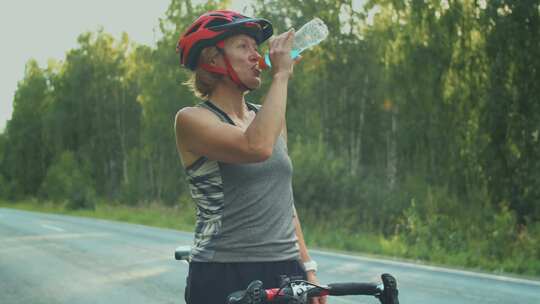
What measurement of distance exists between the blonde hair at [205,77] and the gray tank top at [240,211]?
10.6 inches

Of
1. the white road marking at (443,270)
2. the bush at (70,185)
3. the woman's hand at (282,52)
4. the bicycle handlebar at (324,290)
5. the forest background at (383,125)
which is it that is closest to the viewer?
the bicycle handlebar at (324,290)

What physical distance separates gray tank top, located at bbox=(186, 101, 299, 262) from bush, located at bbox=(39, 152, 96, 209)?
45.2 meters

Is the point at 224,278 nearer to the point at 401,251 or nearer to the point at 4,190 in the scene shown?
the point at 401,251

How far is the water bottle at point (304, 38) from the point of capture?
251 centimetres

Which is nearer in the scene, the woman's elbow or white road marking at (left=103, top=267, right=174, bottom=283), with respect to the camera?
the woman's elbow

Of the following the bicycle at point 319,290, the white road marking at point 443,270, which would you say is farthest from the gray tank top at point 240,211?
the white road marking at point 443,270

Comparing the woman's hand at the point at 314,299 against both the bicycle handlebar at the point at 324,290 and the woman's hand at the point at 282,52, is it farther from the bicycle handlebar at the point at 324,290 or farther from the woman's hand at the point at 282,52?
the woman's hand at the point at 282,52

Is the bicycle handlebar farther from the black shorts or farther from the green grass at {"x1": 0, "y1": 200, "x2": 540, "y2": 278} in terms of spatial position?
the green grass at {"x1": 0, "y1": 200, "x2": 540, "y2": 278}

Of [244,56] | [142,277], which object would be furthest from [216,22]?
[142,277]

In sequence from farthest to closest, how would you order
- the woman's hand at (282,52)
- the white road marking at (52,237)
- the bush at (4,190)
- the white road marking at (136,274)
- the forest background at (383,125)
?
1. the bush at (4,190)
2. the white road marking at (52,237)
3. the forest background at (383,125)
4. the white road marking at (136,274)
5. the woman's hand at (282,52)

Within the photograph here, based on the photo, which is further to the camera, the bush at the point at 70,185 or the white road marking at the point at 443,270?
the bush at the point at 70,185

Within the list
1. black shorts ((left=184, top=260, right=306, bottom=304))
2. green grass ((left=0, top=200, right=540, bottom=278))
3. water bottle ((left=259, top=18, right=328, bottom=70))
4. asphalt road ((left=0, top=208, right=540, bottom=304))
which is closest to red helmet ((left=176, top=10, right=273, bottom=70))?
water bottle ((left=259, top=18, right=328, bottom=70))

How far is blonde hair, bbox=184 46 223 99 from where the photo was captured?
2576mm

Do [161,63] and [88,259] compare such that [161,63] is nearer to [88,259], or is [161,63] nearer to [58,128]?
[58,128]
